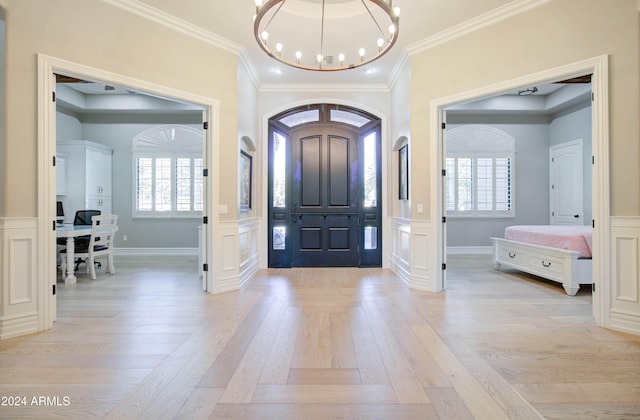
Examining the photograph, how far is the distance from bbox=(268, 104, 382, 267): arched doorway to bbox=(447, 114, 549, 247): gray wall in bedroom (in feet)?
9.03

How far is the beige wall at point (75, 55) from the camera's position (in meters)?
2.82

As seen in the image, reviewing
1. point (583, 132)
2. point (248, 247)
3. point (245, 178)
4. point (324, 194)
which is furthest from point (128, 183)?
point (583, 132)

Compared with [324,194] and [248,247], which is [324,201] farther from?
[248,247]

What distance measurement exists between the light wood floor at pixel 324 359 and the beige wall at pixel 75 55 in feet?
4.90

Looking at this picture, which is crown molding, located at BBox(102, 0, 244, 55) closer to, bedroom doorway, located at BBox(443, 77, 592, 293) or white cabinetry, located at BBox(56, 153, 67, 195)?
white cabinetry, located at BBox(56, 153, 67, 195)

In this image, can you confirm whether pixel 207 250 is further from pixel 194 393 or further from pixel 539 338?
pixel 539 338

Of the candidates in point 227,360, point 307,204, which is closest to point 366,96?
point 307,204

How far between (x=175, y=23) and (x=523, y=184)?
778 cm

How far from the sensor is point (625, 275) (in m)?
2.95

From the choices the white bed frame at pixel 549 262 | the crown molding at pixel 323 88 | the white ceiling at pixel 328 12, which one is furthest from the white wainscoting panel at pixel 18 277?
the white bed frame at pixel 549 262

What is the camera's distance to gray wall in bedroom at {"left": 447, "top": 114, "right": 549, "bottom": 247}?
7.55 meters

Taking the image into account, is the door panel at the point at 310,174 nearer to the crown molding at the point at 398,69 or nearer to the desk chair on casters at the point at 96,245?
the crown molding at the point at 398,69

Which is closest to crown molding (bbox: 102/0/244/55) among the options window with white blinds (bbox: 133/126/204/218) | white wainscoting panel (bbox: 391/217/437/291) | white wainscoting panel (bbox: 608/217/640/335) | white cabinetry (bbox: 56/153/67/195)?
white wainscoting panel (bbox: 391/217/437/291)

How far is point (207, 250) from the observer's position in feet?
14.1
